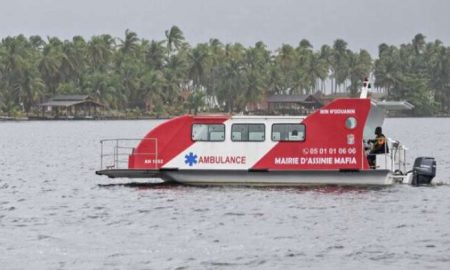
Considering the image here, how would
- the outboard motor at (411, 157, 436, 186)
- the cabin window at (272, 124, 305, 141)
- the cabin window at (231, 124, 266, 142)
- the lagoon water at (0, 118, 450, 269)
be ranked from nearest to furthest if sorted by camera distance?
the lagoon water at (0, 118, 450, 269) → the cabin window at (272, 124, 305, 141) → the cabin window at (231, 124, 266, 142) → the outboard motor at (411, 157, 436, 186)

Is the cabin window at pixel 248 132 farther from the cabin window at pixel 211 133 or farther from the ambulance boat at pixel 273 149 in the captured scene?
the cabin window at pixel 211 133

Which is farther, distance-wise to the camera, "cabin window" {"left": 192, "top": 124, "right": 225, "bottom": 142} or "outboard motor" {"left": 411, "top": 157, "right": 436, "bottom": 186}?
"outboard motor" {"left": 411, "top": 157, "right": 436, "bottom": 186}

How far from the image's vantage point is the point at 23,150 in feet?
282

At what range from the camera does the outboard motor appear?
120 feet

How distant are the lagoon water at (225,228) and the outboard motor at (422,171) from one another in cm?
52

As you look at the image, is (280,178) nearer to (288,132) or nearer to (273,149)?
(273,149)

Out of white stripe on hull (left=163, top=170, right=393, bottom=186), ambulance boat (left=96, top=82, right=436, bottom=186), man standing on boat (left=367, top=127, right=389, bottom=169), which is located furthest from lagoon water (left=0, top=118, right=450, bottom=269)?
man standing on boat (left=367, top=127, right=389, bottom=169)

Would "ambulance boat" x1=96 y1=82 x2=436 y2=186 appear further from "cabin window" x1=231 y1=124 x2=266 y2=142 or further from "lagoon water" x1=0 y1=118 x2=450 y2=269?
"lagoon water" x1=0 y1=118 x2=450 y2=269

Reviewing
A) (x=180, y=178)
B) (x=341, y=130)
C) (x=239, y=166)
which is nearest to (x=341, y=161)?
(x=341, y=130)

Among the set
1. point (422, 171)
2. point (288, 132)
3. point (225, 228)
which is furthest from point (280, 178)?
point (225, 228)

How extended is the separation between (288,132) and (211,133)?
2730 mm

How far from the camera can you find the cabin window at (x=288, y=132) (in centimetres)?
3428

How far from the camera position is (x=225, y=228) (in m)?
28.4

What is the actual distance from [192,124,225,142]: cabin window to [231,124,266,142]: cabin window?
0.41 metres
